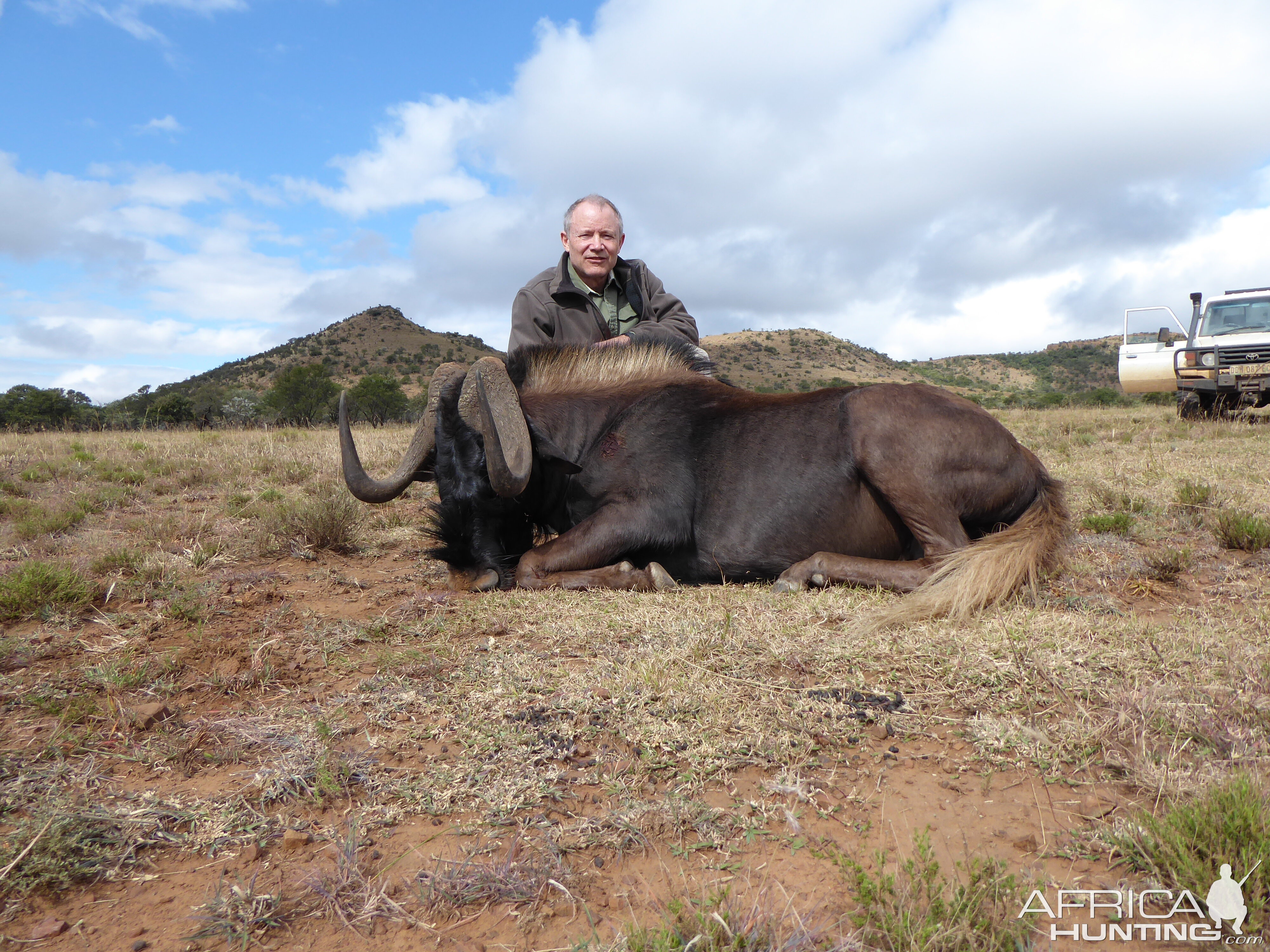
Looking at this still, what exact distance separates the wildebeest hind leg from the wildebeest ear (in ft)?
4.56

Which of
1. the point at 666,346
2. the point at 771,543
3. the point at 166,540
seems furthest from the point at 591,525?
the point at 166,540

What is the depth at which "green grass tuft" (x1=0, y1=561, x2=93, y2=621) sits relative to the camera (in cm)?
347

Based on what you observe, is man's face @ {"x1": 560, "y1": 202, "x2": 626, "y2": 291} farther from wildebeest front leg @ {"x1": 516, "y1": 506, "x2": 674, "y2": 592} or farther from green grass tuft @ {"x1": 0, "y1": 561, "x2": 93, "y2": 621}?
green grass tuft @ {"x1": 0, "y1": 561, "x2": 93, "y2": 621}

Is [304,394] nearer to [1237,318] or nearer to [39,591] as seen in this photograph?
[39,591]

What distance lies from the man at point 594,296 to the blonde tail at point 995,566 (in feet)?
9.91

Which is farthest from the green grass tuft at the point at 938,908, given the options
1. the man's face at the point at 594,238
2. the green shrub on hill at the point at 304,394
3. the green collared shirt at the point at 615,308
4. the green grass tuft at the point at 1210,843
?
the green shrub on hill at the point at 304,394

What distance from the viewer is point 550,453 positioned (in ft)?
14.2

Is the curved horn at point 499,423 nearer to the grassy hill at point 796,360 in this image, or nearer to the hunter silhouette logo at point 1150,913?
the hunter silhouette logo at point 1150,913

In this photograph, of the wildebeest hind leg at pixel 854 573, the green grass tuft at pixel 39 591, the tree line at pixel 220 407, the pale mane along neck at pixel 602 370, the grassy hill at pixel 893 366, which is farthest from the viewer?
the grassy hill at pixel 893 366

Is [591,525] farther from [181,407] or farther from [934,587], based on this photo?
[181,407]

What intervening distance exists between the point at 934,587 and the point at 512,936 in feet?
8.27

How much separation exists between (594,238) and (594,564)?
10.9 ft

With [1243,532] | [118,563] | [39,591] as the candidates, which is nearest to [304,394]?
[118,563]

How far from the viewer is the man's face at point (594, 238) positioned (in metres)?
6.29
